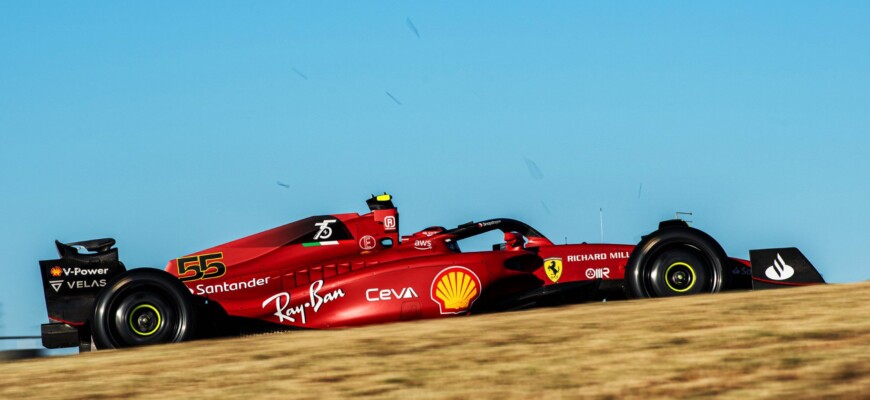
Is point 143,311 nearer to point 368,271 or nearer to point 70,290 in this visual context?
point 70,290

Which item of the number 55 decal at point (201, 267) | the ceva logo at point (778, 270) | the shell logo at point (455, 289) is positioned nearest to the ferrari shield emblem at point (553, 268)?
the shell logo at point (455, 289)

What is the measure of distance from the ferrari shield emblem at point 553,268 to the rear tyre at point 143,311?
438 centimetres

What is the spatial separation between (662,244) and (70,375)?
6377 millimetres

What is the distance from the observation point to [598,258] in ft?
40.0

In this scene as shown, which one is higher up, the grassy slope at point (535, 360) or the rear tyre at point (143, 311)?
the rear tyre at point (143, 311)

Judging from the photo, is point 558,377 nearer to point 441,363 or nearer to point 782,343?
point 441,363

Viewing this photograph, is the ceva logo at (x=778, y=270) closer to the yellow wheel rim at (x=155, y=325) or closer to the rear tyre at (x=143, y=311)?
the rear tyre at (x=143, y=311)

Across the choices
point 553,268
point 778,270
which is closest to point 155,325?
point 553,268

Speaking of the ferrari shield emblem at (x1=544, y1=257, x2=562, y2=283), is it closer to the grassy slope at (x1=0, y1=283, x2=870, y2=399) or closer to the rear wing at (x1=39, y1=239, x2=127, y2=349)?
the grassy slope at (x1=0, y1=283, x2=870, y2=399)

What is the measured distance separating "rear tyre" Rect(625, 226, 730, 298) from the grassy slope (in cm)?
129

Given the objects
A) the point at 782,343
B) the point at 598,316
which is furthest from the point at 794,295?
the point at 782,343

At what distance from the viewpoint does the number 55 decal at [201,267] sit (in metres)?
11.1

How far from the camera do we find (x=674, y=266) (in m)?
11.0

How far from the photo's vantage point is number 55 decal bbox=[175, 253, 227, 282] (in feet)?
36.3
